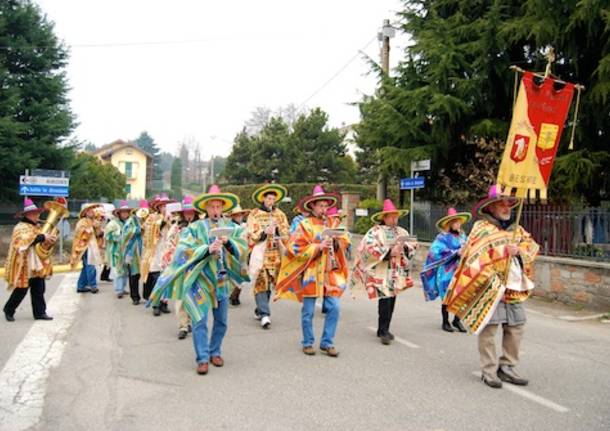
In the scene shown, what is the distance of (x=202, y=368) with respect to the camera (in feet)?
18.1

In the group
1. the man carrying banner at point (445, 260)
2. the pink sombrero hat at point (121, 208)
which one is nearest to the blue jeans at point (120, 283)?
the pink sombrero hat at point (121, 208)

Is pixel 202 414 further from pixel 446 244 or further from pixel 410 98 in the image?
pixel 410 98

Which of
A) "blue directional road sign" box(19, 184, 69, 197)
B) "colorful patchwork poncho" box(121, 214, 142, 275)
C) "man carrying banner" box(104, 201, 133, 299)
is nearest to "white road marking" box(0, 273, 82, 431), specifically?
"colorful patchwork poncho" box(121, 214, 142, 275)

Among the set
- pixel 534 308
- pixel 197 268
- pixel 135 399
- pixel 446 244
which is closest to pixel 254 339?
pixel 197 268

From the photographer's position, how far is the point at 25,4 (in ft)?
73.4

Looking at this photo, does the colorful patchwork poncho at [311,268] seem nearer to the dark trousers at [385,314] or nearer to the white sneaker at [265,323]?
the dark trousers at [385,314]

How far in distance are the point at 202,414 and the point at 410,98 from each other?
11942 millimetres

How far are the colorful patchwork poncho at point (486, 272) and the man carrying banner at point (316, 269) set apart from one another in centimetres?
151

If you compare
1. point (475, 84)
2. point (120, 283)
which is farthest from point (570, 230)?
point (120, 283)

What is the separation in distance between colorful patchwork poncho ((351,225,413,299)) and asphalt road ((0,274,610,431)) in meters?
0.72

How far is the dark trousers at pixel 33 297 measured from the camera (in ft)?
26.1

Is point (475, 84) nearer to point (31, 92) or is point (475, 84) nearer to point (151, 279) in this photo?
point (151, 279)

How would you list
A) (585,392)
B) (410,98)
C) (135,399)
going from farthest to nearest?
(410,98) → (585,392) → (135,399)

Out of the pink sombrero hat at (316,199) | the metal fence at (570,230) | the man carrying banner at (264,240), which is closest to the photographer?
the pink sombrero hat at (316,199)
